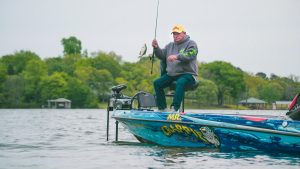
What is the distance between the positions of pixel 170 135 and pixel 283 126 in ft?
7.61

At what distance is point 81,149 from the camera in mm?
11469

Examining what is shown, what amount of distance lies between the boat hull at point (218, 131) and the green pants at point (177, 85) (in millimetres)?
487

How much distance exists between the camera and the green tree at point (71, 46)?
548 feet

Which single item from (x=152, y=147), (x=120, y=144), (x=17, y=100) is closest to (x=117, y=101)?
(x=120, y=144)

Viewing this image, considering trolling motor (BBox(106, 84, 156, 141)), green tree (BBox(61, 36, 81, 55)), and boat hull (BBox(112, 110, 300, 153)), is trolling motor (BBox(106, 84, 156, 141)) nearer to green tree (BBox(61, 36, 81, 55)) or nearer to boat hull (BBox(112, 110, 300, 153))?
boat hull (BBox(112, 110, 300, 153))

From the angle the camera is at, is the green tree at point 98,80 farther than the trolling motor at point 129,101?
Yes

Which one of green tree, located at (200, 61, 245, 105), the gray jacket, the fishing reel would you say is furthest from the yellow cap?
green tree, located at (200, 61, 245, 105)

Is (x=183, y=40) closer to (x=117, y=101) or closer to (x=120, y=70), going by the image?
(x=117, y=101)

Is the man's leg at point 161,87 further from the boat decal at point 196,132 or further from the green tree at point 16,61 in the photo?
the green tree at point 16,61

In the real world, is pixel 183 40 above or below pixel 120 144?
above

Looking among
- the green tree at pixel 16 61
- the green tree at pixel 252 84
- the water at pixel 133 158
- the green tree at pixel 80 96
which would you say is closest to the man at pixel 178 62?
the water at pixel 133 158

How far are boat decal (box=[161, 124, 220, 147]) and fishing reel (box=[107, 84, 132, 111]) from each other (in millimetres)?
1731

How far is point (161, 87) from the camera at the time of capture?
11.8 meters

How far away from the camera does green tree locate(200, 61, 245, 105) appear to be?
134125 millimetres
